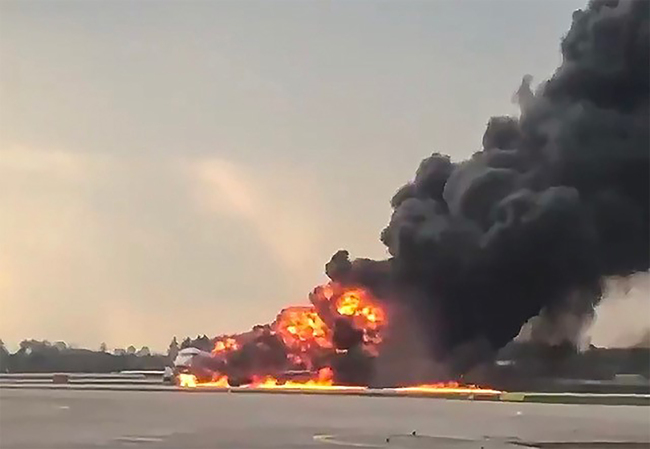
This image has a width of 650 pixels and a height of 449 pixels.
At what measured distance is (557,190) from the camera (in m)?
39.5

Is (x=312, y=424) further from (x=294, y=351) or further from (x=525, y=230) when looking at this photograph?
(x=294, y=351)

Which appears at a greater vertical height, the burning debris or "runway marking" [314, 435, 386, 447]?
the burning debris

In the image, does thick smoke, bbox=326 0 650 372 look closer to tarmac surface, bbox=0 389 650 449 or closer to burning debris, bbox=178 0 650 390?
burning debris, bbox=178 0 650 390

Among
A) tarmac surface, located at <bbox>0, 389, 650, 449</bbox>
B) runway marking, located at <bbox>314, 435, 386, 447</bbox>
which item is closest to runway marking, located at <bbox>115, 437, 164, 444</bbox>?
tarmac surface, located at <bbox>0, 389, 650, 449</bbox>

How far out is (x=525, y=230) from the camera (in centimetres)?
3962

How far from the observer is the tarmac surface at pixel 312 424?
17484 millimetres

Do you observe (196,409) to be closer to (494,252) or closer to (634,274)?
(634,274)

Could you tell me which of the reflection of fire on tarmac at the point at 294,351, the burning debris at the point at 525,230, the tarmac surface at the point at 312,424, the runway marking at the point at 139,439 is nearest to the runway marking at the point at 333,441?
the tarmac surface at the point at 312,424

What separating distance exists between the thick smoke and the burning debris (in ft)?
0.18

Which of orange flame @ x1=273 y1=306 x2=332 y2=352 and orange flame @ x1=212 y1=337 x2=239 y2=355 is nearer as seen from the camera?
orange flame @ x1=212 y1=337 x2=239 y2=355

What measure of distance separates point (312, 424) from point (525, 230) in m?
19.8

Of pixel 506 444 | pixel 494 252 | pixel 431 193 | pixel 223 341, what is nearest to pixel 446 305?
pixel 494 252

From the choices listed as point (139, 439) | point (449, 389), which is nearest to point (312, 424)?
point (139, 439)

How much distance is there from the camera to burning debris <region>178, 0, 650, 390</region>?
36.3 metres
